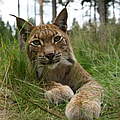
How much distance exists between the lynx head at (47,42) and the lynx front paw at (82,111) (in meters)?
0.71

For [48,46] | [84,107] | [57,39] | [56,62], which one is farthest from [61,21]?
[84,107]

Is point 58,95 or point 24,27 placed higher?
point 24,27

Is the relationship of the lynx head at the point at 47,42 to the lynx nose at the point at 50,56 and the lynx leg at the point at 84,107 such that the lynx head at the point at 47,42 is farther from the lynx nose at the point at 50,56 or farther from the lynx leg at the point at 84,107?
the lynx leg at the point at 84,107

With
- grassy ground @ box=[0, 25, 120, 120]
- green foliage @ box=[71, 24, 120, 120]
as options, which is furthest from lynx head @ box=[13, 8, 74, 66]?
green foliage @ box=[71, 24, 120, 120]

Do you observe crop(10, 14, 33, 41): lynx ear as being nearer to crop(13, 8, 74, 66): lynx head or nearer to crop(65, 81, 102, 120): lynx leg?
crop(13, 8, 74, 66): lynx head

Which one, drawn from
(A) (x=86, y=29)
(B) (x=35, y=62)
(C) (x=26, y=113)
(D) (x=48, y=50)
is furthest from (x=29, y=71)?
(A) (x=86, y=29)

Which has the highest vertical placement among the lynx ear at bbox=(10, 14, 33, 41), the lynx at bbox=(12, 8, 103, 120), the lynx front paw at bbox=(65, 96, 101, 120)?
the lynx ear at bbox=(10, 14, 33, 41)

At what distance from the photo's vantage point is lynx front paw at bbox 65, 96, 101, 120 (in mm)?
2193

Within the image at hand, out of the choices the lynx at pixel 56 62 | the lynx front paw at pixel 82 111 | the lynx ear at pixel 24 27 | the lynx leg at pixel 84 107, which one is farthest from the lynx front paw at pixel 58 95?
the lynx ear at pixel 24 27

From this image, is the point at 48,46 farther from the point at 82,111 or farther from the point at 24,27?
the point at 82,111

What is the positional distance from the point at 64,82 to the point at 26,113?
2.51ft

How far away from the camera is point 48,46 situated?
9.87ft

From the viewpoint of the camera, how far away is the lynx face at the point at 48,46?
115 inches

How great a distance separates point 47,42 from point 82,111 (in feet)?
3.38
